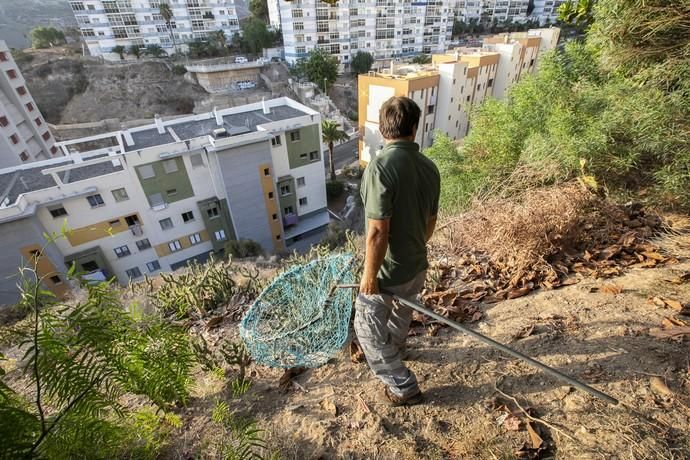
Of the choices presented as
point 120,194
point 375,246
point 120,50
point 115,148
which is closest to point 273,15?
point 120,50

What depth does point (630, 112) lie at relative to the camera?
4.09m

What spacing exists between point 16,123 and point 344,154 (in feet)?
72.8

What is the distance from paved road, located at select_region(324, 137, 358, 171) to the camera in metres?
27.2

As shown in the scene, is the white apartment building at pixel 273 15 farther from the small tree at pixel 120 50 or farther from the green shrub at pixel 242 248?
the green shrub at pixel 242 248

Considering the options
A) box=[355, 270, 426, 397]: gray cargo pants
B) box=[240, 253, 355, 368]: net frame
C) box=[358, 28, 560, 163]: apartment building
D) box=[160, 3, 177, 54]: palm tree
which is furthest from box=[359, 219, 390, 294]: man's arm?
box=[160, 3, 177, 54]: palm tree

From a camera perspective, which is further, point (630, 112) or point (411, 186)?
point (630, 112)

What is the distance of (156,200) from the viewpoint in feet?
43.1

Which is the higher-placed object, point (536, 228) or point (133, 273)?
point (536, 228)

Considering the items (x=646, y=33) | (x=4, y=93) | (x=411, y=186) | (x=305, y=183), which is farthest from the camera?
(x=4, y=93)

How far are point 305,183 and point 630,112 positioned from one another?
14489 mm

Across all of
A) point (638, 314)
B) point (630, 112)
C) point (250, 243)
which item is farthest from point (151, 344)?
point (250, 243)

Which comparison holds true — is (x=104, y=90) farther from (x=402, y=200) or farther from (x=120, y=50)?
(x=402, y=200)

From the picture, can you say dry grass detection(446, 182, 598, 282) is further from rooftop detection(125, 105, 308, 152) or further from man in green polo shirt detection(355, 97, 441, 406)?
rooftop detection(125, 105, 308, 152)

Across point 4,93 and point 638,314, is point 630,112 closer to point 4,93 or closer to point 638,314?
point 638,314
